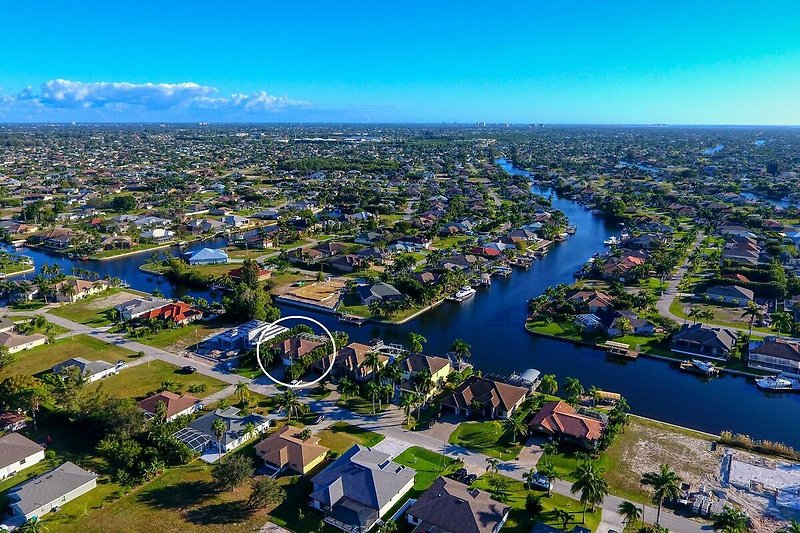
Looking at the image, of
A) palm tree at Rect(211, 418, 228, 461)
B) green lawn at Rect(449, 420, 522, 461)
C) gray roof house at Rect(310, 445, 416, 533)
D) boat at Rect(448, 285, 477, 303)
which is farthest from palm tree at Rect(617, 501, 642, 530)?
boat at Rect(448, 285, 477, 303)

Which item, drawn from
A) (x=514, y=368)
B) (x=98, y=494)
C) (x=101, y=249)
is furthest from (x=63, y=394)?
(x=101, y=249)

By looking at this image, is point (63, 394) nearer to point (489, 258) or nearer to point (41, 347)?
point (41, 347)

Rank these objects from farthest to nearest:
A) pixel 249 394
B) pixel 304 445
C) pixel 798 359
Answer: pixel 798 359, pixel 249 394, pixel 304 445

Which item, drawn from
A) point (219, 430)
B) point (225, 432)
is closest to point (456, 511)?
point (219, 430)

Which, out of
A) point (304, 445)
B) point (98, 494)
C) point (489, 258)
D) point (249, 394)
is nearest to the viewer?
point (98, 494)

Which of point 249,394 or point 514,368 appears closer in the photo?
point 249,394

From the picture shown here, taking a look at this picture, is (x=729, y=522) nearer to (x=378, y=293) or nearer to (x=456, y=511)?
(x=456, y=511)
